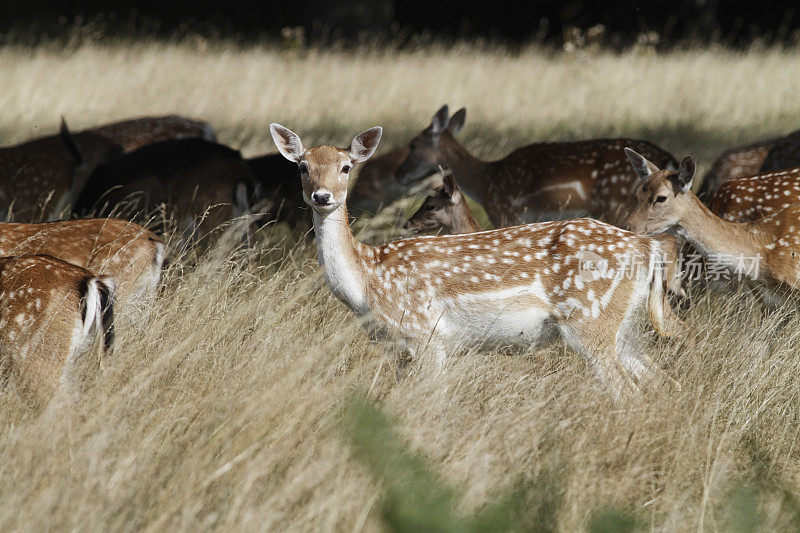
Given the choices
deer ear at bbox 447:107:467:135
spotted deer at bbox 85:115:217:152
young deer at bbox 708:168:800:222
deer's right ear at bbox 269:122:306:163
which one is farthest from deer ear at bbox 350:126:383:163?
spotted deer at bbox 85:115:217:152

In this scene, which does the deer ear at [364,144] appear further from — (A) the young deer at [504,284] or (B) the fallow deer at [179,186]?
(B) the fallow deer at [179,186]

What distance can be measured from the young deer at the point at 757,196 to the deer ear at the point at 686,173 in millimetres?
540

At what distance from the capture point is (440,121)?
788 centimetres

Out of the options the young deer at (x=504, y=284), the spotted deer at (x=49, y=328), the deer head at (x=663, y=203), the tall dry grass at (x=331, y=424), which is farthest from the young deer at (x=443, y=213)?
the spotted deer at (x=49, y=328)

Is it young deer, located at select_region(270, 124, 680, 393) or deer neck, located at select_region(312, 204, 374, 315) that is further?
deer neck, located at select_region(312, 204, 374, 315)

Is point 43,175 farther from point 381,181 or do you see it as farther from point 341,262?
point 341,262

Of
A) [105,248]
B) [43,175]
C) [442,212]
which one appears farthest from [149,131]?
[105,248]

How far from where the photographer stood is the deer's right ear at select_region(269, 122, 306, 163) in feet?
16.3

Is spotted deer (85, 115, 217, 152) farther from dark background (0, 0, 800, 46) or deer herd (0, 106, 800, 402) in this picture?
dark background (0, 0, 800, 46)

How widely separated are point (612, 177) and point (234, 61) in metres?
8.46

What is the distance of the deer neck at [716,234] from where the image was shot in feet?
17.9

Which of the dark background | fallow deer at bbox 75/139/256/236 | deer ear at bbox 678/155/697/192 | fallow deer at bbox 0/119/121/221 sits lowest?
the dark background

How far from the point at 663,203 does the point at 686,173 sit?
20 cm

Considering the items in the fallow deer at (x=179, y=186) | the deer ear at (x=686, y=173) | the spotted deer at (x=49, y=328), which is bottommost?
the fallow deer at (x=179, y=186)
